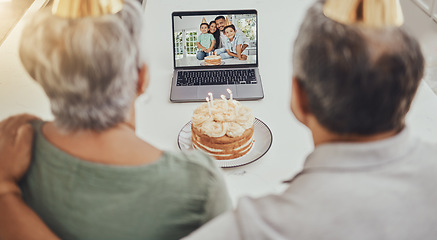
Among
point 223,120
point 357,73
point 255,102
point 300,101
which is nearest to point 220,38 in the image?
point 255,102

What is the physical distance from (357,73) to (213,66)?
133 centimetres

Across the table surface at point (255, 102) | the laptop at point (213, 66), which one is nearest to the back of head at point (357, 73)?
the table surface at point (255, 102)

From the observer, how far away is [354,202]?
2.82ft

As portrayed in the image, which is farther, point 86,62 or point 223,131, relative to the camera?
point 223,131

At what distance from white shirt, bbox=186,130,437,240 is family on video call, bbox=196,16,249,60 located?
1.23m

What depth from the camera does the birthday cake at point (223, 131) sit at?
5.14ft

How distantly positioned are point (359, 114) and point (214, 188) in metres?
0.34

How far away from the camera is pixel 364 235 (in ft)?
2.86

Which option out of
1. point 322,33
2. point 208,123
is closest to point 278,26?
point 208,123

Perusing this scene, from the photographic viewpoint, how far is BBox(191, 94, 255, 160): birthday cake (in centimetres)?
157

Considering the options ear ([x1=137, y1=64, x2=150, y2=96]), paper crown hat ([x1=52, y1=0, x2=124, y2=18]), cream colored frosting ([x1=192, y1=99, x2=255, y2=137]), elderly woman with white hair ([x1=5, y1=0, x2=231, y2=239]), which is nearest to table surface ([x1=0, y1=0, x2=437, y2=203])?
cream colored frosting ([x1=192, y1=99, x2=255, y2=137])

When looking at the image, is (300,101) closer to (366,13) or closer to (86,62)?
(366,13)

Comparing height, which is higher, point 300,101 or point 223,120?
point 300,101

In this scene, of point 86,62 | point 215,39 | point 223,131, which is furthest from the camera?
point 215,39
